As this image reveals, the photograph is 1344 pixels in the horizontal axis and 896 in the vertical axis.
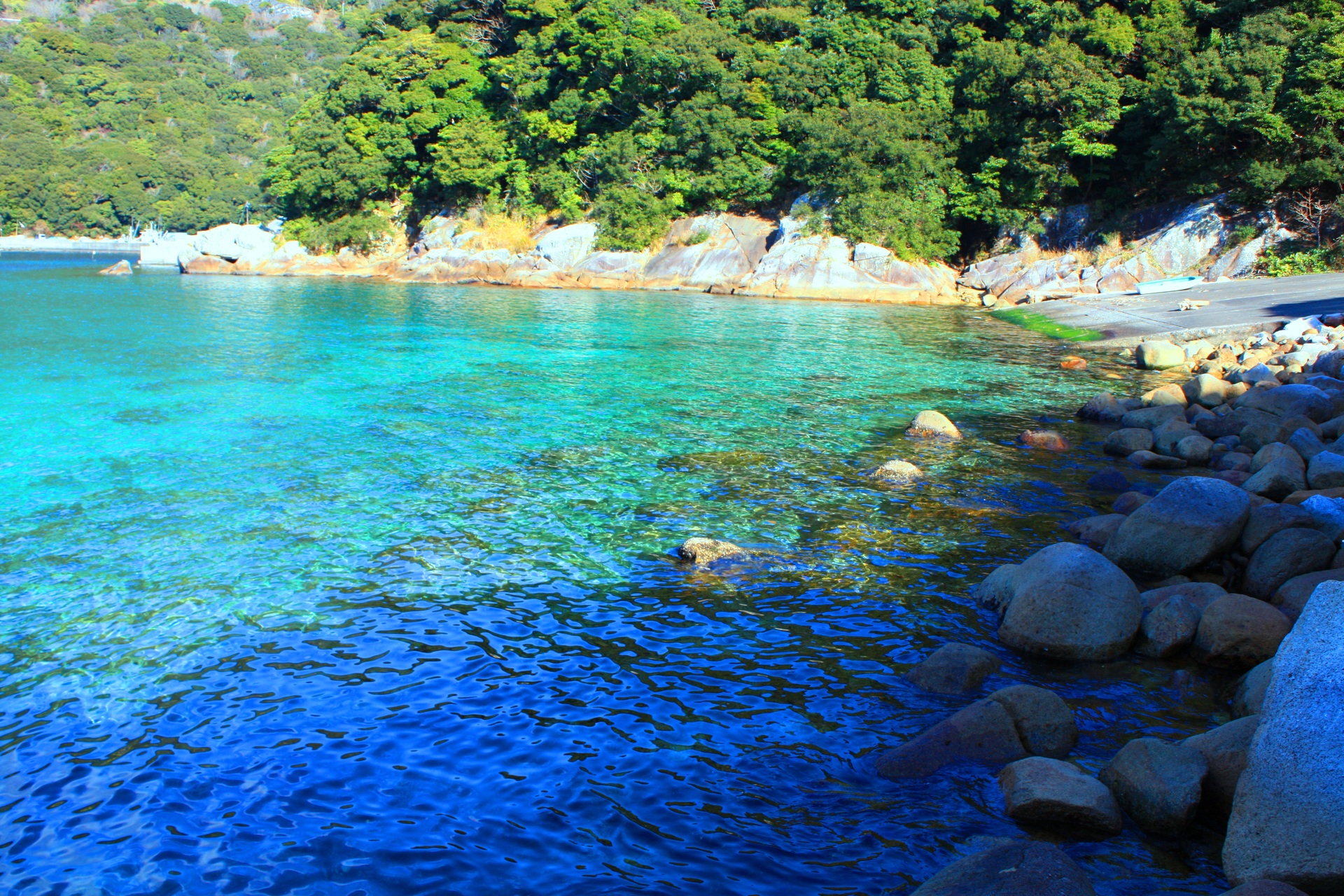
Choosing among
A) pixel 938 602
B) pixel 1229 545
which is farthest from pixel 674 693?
pixel 1229 545

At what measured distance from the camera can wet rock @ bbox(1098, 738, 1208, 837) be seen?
4621mm

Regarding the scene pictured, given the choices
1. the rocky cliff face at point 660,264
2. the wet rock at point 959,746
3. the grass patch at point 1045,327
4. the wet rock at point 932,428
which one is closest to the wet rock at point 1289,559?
the wet rock at point 959,746

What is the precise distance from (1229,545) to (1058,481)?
3578 mm

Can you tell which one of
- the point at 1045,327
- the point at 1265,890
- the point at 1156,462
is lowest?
the point at 1265,890

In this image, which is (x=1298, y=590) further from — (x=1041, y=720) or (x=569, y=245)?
(x=569, y=245)

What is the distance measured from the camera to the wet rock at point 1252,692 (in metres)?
5.53

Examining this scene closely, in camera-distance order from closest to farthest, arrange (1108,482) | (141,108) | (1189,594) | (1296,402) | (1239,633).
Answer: (1239,633) → (1189,594) → (1108,482) → (1296,402) → (141,108)

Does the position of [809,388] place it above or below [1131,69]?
below

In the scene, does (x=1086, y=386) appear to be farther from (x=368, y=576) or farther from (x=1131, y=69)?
(x=1131, y=69)

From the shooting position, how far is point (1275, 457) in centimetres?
1019

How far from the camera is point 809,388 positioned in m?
18.6

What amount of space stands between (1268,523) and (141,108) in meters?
166

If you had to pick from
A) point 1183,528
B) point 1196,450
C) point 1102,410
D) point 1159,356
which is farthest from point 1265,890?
point 1159,356

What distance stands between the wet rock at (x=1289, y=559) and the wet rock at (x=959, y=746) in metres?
3.80
